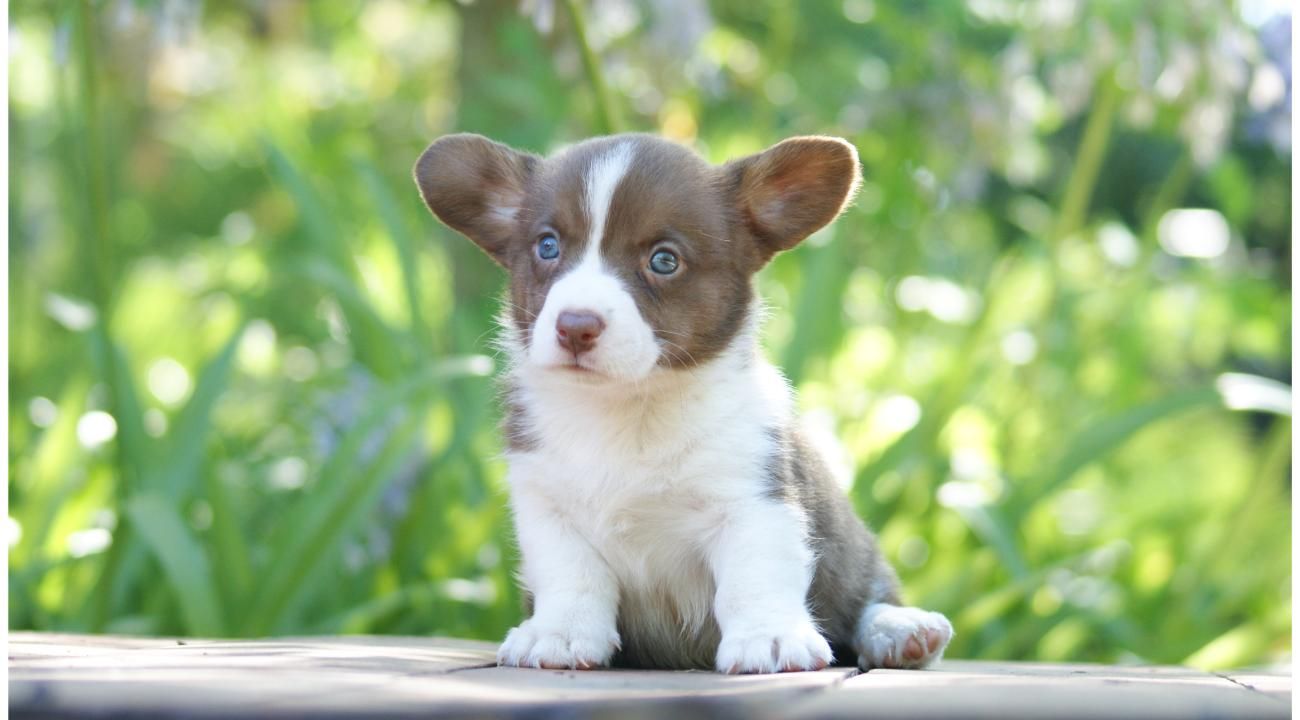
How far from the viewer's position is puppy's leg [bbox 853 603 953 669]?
8.11ft

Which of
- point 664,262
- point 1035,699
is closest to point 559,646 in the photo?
point 664,262

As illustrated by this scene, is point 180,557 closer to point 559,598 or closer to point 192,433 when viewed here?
point 192,433

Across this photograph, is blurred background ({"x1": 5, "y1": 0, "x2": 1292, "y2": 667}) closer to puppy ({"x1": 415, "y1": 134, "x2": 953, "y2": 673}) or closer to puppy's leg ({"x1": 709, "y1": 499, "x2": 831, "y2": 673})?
puppy ({"x1": 415, "y1": 134, "x2": 953, "y2": 673})

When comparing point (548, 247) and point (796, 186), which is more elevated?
point (796, 186)

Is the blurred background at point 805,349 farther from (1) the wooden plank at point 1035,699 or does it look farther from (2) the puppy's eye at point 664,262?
(1) the wooden plank at point 1035,699

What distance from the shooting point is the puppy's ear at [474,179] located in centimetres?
272

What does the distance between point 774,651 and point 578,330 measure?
61 centimetres

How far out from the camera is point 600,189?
2.46 meters

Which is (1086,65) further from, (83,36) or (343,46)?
(343,46)

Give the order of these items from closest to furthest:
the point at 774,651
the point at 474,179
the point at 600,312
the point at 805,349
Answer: the point at 774,651
the point at 600,312
the point at 474,179
the point at 805,349

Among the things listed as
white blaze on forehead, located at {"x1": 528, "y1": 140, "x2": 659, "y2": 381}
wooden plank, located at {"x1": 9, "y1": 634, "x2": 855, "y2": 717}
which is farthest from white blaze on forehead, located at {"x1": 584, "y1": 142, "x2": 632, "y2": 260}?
wooden plank, located at {"x1": 9, "y1": 634, "x2": 855, "y2": 717}

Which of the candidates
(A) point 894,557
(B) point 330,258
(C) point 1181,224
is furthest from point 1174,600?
(B) point 330,258

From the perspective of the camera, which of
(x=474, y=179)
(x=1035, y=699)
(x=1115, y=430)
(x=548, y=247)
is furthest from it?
(x=1115, y=430)

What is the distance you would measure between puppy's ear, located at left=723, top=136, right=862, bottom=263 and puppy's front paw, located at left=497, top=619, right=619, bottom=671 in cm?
81
